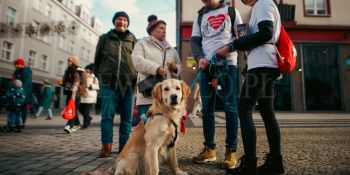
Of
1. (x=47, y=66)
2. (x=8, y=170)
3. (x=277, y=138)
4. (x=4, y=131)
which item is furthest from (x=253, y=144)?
(x=47, y=66)

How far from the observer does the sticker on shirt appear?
3.45 meters

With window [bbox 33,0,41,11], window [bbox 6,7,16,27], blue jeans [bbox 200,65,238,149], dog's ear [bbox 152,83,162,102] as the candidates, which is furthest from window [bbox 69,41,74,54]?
dog's ear [bbox 152,83,162,102]

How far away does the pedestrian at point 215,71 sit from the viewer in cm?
328

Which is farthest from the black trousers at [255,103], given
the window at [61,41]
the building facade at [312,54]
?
the window at [61,41]

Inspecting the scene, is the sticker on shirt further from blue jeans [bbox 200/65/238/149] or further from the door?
the door

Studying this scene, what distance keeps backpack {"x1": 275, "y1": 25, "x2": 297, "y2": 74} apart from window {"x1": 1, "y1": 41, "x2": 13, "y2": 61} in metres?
24.5

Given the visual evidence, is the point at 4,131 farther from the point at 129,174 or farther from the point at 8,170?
the point at 129,174

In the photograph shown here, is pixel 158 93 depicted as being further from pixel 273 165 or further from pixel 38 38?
pixel 38 38

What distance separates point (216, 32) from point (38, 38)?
1088 inches

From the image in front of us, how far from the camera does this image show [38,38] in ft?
86.1

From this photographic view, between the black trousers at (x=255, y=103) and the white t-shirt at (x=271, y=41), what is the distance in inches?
3.0

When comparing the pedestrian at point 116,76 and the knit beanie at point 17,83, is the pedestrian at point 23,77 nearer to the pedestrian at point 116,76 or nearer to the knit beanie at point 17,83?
the knit beanie at point 17,83

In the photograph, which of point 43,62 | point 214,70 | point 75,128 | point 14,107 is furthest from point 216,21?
point 43,62

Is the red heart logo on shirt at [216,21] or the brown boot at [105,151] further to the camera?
the brown boot at [105,151]
